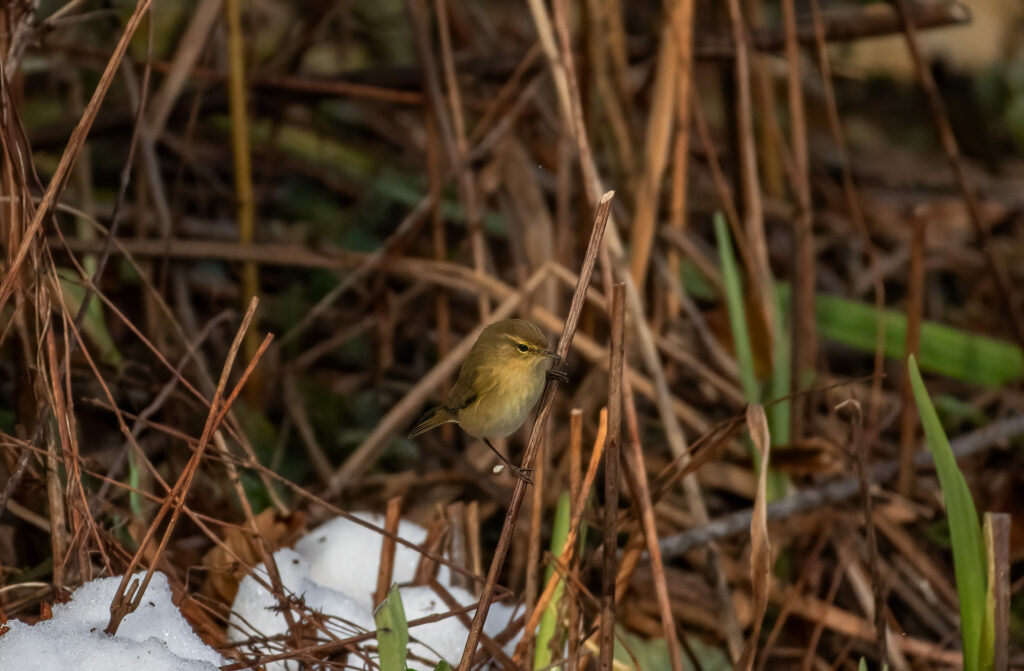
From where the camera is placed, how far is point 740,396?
2.92m

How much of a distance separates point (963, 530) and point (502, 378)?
81 centimetres

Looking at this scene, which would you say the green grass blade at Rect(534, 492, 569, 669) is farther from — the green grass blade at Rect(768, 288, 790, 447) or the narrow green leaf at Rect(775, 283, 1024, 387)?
the narrow green leaf at Rect(775, 283, 1024, 387)

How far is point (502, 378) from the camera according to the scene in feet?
6.24

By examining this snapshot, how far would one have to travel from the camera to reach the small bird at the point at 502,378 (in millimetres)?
1766

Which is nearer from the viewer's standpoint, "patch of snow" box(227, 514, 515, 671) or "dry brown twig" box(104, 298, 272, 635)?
"dry brown twig" box(104, 298, 272, 635)

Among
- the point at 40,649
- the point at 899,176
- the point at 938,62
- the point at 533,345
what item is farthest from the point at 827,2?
the point at 40,649

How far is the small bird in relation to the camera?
1766 mm

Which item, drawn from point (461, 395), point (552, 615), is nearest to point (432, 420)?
point (461, 395)

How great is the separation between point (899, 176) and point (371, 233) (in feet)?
8.48

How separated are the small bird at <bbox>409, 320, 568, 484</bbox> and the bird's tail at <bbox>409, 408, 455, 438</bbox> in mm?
90

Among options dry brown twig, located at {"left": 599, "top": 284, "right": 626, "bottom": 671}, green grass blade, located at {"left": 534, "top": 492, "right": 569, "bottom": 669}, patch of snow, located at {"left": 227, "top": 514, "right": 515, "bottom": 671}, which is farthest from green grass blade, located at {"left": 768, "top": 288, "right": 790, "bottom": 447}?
dry brown twig, located at {"left": 599, "top": 284, "right": 626, "bottom": 671}

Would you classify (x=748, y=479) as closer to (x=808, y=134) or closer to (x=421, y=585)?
(x=421, y=585)

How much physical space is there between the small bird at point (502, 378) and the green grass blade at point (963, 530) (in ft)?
1.90

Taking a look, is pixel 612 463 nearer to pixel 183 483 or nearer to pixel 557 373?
pixel 557 373
